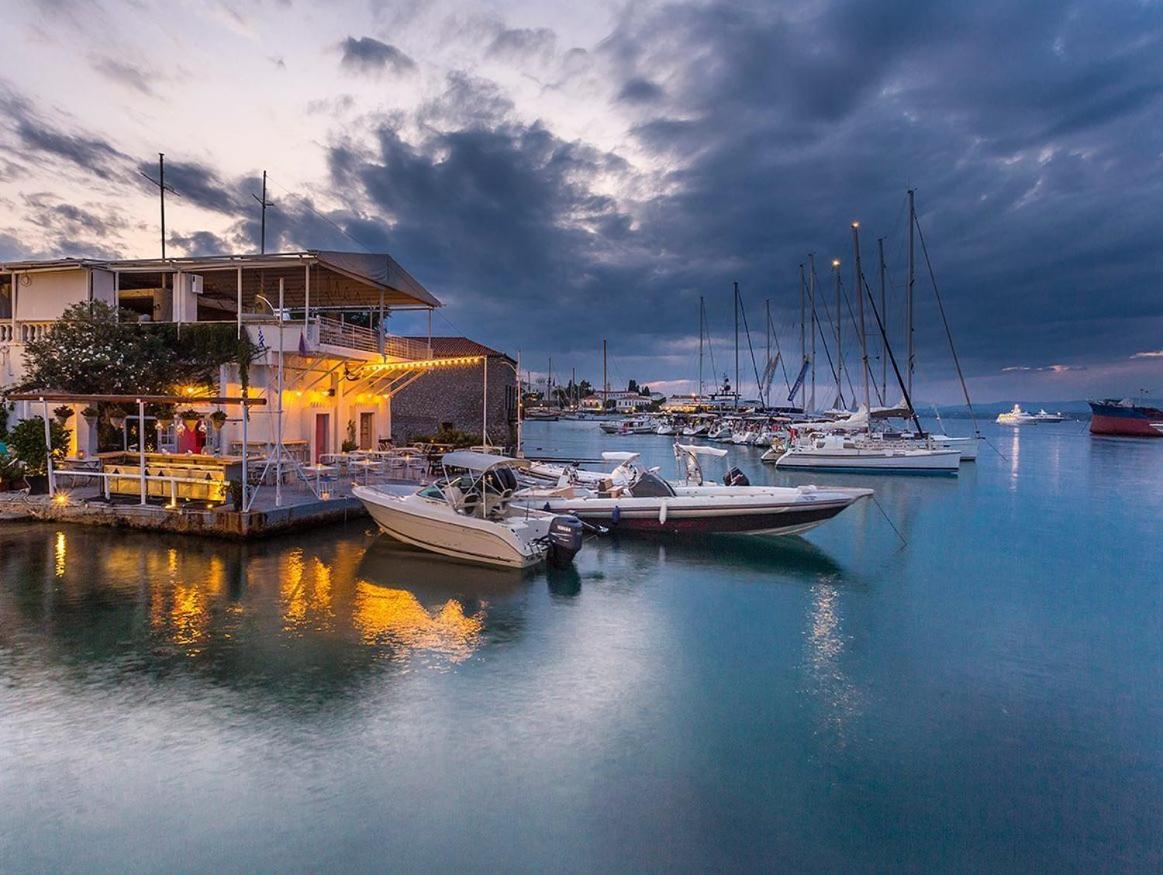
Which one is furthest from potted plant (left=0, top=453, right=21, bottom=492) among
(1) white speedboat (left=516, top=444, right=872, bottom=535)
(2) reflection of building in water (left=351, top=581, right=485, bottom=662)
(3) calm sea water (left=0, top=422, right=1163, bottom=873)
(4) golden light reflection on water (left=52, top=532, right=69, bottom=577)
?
(1) white speedboat (left=516, top=444, right=872, bottom=535)

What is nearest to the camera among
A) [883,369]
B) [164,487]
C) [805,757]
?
[805,757]

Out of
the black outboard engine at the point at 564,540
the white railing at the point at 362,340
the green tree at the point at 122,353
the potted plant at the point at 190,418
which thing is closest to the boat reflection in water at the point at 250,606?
the black outboard engine at the point at 564,540

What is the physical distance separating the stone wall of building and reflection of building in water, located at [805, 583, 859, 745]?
30.7m

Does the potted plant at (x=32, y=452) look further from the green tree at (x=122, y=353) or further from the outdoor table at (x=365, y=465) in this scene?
the outdoor table at (x=365, y=465)

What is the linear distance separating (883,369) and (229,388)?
46.8 m

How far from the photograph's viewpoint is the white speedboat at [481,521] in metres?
15.0

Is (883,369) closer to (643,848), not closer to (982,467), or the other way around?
(982,467)

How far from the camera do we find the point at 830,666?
10.2 metres

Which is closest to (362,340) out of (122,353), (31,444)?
(122,353)

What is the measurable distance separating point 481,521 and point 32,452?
13973 millimetres

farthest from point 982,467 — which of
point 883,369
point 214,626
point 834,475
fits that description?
point 214,626

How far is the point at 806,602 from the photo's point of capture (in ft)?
45.5

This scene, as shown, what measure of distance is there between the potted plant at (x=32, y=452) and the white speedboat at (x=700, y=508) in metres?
13.5

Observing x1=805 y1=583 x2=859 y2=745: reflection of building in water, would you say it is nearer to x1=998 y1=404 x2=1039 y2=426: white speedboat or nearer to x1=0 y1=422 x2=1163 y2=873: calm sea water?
x1=0 y1=422 x2=1163 y2=873: calm sea water
